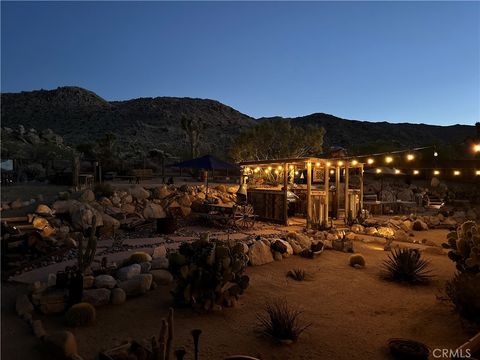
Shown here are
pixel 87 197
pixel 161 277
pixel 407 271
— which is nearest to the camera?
pixel 161 277

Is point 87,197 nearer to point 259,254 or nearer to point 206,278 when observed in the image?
point 259,254

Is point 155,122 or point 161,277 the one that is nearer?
point 161,277

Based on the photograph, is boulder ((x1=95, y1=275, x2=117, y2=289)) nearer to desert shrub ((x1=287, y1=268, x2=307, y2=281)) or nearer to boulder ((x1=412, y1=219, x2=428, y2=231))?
desert shrub ((x1=287, y1=268, x2=307, y2=281))

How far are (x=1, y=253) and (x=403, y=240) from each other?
9638 mm

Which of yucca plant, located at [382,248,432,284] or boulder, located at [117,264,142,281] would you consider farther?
yucca plant, located at [382,248,432,284]

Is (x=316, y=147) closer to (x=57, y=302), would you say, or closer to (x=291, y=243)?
(x=291, y=243)

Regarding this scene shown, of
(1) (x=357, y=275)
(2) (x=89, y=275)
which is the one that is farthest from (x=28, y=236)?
(1) (x=357, y=275)

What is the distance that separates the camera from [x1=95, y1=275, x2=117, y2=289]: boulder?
5287 millimetres

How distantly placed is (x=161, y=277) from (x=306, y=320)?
8.28ft

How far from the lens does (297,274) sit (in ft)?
21.2

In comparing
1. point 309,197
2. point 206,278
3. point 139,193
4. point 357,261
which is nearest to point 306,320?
point 206,278

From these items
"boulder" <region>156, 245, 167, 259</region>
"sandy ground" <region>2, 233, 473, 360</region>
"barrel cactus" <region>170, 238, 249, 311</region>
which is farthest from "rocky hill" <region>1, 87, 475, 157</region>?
"barrel cactus" <region>170, 238, 249, 311</region>

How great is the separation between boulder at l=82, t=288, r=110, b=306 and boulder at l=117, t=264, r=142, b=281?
0.57 meters

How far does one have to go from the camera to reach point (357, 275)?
22.1 feet
